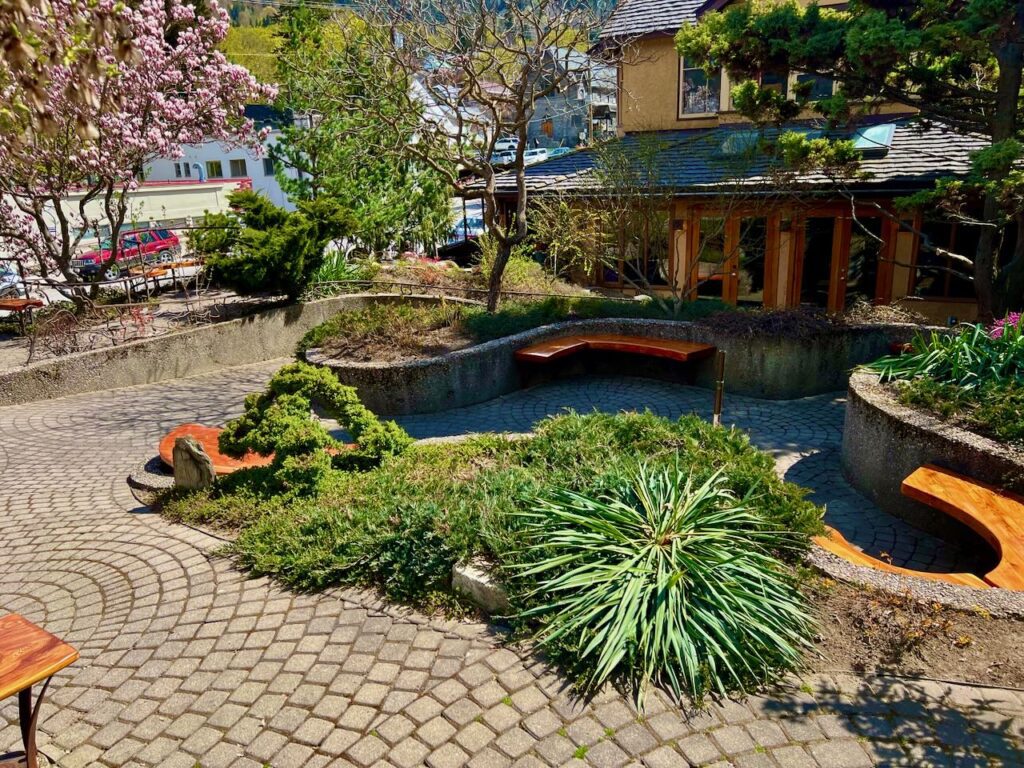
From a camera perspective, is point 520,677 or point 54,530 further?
point 54,530

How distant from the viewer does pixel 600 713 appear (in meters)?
3.57

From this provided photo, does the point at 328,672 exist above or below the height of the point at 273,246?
below

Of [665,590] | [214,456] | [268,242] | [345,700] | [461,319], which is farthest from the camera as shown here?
[268,242]

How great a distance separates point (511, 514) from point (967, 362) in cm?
510

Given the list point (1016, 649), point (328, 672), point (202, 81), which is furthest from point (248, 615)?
point (202, 81)

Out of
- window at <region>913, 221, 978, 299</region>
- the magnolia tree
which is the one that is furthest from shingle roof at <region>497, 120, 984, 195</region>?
the magnolia tree

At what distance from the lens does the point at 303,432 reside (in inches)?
249

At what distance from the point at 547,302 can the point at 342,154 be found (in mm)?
8703

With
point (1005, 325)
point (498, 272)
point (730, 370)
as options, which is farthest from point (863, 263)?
point (1005, 325)

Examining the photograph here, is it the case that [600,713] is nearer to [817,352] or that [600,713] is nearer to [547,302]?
[817,352]

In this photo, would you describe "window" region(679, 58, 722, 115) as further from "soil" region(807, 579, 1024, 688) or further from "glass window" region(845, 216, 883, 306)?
"soil" region(807, 579, 1024, 688)

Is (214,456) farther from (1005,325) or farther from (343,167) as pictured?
(343,167)

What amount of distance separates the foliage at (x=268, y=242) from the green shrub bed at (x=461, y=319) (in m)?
2.38

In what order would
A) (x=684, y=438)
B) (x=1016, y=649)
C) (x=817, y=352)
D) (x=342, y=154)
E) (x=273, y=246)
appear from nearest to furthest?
(x=1016, y=649), (x=684, y=438), (x=817, y=352), (x=273, y=246), (x=342, y=154)
